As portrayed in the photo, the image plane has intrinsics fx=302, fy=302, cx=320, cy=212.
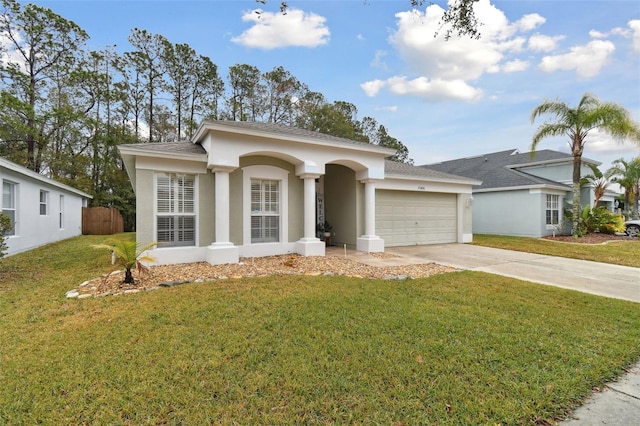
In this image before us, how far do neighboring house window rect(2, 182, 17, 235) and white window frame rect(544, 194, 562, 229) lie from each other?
24411 millimetres

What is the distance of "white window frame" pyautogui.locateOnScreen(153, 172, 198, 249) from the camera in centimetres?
826

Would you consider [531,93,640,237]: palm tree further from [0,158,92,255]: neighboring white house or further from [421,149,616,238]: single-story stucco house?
[0,158,92,255]: neighboring white house

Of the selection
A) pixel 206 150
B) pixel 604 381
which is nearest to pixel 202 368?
pixel 604 381

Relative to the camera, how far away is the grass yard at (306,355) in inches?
103

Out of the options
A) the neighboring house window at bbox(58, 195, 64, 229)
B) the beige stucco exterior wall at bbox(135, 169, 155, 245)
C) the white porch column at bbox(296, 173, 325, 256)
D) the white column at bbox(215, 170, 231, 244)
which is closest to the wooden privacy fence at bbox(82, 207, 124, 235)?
the neighboring house window at bbox(58, 195, 64, 229)

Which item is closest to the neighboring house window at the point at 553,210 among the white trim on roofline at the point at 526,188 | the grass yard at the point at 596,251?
the white trim on roofline at the point at 526,188

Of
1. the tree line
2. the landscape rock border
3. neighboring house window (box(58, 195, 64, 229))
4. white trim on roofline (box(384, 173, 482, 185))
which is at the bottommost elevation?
the landscape rock border

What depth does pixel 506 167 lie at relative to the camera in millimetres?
21484

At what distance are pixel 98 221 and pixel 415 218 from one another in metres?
20.6

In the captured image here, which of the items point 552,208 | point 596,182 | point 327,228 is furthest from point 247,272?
point 596,182

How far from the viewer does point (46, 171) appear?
23031mm

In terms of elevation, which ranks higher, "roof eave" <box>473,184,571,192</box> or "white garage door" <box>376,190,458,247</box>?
"roof eave" <box>473,184,571,192</box>

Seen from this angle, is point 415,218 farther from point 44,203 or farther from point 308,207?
point 44,203

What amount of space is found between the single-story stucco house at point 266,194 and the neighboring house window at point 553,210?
807 cm
